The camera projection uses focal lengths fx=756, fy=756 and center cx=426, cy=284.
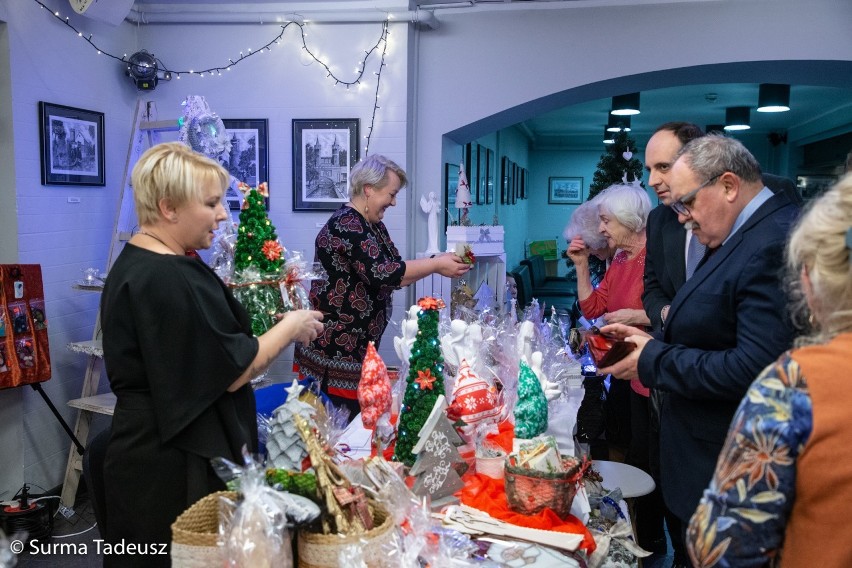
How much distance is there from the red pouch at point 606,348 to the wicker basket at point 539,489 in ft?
1.41

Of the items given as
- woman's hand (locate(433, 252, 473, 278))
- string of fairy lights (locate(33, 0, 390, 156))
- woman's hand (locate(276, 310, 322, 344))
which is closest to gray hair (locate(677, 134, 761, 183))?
woman's hand (locate(276, 310, 322, 344))

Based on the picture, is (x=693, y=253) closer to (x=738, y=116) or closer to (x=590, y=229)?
(x=590, y=229)

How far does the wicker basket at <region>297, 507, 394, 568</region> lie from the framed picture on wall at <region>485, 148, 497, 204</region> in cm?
783

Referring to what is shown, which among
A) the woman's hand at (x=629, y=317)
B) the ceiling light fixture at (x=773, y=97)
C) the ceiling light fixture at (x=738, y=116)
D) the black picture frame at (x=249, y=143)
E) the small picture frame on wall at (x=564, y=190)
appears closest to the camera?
the woman's hand at (x=629, y=317)

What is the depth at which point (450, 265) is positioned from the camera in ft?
11.9

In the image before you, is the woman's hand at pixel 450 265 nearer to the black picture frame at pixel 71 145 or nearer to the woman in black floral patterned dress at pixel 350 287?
the woman in black floral patterned dress at pixel 350 287

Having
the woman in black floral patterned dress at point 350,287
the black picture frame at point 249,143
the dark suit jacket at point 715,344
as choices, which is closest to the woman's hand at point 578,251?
the woman in black floral patterned dress at point 350,287

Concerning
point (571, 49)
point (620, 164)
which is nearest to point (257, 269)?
point (571, 49)

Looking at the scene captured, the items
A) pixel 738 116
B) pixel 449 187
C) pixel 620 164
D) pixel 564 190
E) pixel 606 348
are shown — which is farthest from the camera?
pixel 564 190

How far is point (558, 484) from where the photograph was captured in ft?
5.73

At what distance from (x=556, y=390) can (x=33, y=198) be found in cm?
312

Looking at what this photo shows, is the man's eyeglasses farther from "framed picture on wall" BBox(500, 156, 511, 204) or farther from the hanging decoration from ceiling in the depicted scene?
"framed picture on wall" BBox(500, 156, 511, 204)

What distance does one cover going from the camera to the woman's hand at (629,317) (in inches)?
123

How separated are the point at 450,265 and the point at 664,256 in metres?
1.18
